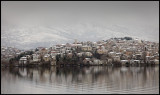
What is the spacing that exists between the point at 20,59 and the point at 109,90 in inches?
1637

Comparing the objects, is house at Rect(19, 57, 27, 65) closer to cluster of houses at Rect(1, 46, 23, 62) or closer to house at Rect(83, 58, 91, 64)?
cluster of houses at Rect(1, 46, 23, 62)

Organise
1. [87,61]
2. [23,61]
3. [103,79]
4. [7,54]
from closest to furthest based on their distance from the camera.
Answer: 1. [103,79]
2. [23,61]
3. [87,61]
4. [7,54]

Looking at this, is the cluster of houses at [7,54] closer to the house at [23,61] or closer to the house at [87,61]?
the house at [23,61]

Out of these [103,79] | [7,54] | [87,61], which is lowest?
[87,61]

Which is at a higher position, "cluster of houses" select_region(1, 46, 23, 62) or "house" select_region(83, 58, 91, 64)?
"cluster of houses" select_region(1, 46, 23, 62)

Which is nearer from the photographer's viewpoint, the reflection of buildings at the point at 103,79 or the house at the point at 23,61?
the reflection of buildings at the point at 103,79

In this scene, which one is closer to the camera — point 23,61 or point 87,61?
point 23,61

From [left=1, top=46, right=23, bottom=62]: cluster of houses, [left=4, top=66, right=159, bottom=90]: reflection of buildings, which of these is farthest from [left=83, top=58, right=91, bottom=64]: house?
[left=4, top=66, right=159, bottom=90]: reflection of buildings

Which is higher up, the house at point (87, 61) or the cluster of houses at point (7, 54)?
the cluster of houses at point (7, 54)

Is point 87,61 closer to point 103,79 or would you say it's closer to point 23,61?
point 23,61

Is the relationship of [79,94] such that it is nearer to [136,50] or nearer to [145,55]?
[145,55]

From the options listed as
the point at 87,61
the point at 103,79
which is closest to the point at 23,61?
the point at 87,61

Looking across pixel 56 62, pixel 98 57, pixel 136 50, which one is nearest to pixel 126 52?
pixel 136 50

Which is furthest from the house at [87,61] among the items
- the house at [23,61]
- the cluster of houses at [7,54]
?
the cluster of houses at [7,54]
